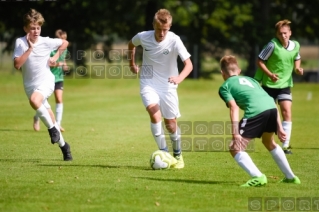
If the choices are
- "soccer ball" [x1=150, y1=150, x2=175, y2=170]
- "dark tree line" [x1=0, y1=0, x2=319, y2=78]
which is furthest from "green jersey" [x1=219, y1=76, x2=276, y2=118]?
"dark tree line" [x1=0, y1=0, x2=319, y2=78]

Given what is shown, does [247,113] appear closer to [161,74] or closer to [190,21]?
[161,74]

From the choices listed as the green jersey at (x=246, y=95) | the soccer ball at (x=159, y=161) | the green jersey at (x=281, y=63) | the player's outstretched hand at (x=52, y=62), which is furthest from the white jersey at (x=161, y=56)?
the green jersey at (x=281, y=63)

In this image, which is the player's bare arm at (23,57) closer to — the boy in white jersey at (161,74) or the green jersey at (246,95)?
the boy in white jersey at (161,74)

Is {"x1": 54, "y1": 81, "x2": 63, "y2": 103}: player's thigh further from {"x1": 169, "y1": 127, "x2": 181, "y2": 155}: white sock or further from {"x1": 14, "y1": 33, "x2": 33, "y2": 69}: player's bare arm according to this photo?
{"x1": 169, "y1": 127, "x2": 181, "y2": 155}: white sock

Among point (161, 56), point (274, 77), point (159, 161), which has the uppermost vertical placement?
point (161, 56)

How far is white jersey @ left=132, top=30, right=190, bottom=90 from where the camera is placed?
11.5 metres

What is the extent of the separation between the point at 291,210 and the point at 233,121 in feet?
4.57

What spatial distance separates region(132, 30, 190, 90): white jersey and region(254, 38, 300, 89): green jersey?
109 inches

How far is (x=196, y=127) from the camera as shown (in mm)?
19562

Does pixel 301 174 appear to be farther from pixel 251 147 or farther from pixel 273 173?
pixel 251 147

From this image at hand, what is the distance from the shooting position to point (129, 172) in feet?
35.9

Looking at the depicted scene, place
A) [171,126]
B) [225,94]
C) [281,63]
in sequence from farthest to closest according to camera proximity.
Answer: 1. [281,63]
2. [171,126]
3. [225,94]

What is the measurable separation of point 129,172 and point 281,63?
4.25m

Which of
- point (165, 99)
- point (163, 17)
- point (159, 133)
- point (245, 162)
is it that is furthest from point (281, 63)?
point (245, 162)
